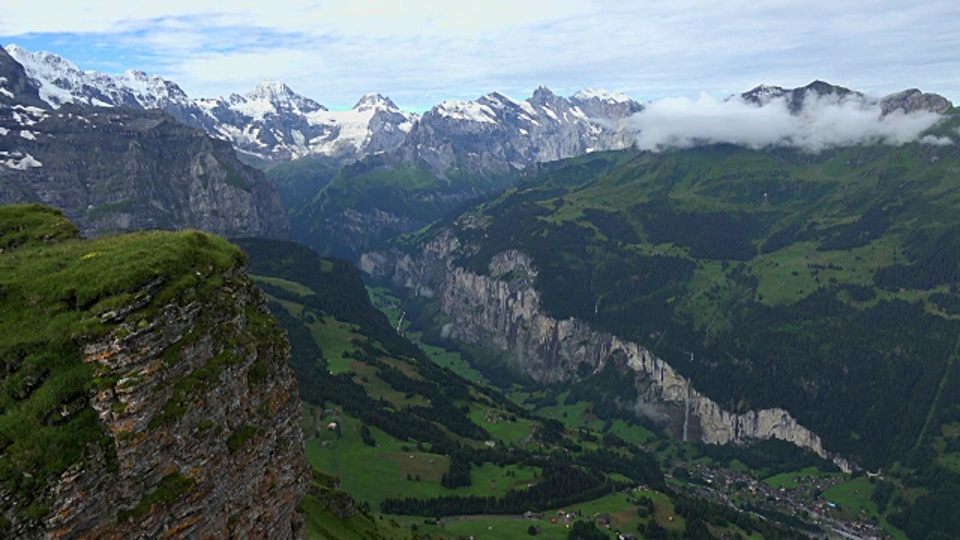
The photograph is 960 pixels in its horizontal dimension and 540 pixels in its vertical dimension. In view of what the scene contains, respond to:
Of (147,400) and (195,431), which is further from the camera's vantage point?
(195,431)

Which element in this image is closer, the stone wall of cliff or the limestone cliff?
the limestone cliff

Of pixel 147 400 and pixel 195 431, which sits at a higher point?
pixel 147 400

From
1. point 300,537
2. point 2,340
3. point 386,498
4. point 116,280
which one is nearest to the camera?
point 2,340

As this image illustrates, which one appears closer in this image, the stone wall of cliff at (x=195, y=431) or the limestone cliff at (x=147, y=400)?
the limestone cliff at (x=147, y=400)

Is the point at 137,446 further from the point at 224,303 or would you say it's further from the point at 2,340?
the point at 224,303

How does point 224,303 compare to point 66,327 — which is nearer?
point 66,327

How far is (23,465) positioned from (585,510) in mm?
175857

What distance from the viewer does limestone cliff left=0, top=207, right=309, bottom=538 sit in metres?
31.0

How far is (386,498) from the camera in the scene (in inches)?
6658

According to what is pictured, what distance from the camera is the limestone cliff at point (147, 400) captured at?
3100 centimetres

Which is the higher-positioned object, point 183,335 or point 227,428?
point 183,335

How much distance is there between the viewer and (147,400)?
34.2m

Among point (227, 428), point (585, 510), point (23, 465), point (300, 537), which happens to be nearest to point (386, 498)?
point (585, 510)

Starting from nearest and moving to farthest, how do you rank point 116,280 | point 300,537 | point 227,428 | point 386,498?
point 116,280 < point 227,428 < point 300,537 < point 386,498
